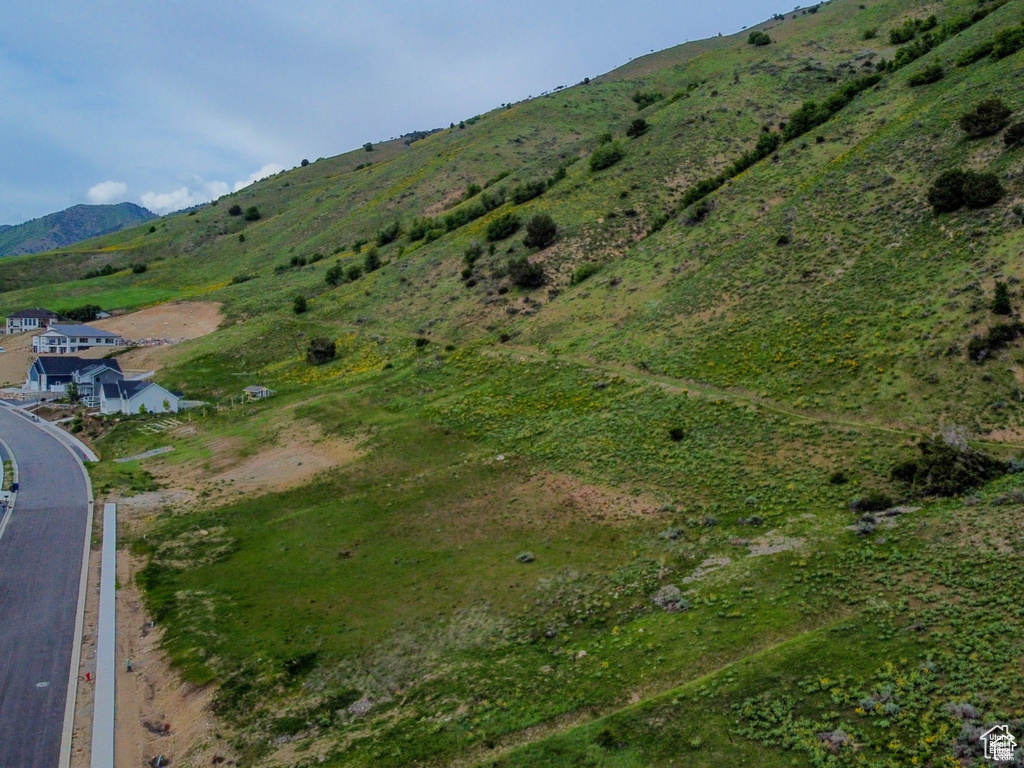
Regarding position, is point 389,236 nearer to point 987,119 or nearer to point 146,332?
point 146,332

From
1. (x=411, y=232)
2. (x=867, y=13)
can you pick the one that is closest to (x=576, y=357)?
(x=411, y=232)

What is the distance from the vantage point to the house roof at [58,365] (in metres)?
85.6

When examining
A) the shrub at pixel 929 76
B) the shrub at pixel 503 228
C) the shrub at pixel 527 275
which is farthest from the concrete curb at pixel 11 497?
the shrub at pixel 929 76

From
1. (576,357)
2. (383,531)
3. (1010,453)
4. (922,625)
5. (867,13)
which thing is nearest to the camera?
(922,625)

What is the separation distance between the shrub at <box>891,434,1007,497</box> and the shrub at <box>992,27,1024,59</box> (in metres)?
50.7

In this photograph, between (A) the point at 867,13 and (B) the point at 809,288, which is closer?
(B) the point at 809,288

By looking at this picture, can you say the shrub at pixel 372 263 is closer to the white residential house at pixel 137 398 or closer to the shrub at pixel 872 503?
the white residential house at pixel 137 398

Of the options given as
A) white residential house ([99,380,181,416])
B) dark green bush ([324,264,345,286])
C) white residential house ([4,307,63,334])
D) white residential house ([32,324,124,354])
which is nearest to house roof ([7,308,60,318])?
white residential house ([4,307,63,334])

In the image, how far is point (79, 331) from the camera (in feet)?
328

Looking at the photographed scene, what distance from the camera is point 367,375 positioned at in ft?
222

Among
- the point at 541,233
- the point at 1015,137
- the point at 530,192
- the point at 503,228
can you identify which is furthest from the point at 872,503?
the point at 530,192

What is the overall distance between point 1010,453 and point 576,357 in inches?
1266

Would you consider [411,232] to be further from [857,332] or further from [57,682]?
[57,682]

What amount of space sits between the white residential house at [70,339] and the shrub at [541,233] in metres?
63.8
